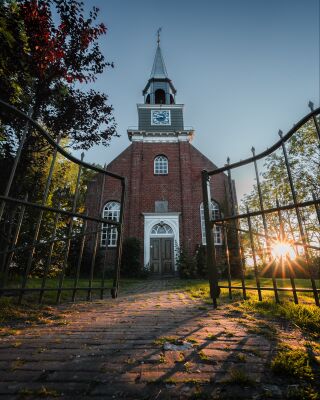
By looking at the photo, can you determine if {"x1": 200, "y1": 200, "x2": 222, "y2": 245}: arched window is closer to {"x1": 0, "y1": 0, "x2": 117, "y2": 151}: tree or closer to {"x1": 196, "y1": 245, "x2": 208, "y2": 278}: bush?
{"x1": 196, "y1": 245, "x2": 208, "y2": 278}: bush

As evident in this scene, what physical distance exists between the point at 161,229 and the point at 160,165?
4.88 metres

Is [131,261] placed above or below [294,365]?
above

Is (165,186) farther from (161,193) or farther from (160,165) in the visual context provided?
(160,165)

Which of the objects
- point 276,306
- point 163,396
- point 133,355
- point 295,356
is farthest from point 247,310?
point 163,396

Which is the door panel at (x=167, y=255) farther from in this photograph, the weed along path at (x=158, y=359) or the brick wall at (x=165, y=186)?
the weed along path at (x=158, y=359)

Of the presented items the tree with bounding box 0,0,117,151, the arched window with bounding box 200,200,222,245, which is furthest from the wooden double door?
the tree with bounding box 0,0,117,151

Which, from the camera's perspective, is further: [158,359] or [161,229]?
[161,229]

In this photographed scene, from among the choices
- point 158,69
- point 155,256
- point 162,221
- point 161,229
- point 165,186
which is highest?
point 158,69

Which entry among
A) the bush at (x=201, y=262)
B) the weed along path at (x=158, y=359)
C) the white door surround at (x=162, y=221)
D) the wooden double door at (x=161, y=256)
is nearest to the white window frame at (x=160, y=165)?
the white door surround at (x=162, y=221)

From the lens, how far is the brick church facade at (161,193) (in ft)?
50.1

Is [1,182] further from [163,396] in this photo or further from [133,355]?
[163,396]

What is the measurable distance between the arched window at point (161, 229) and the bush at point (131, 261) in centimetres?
185

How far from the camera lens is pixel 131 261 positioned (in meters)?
→ 13.9

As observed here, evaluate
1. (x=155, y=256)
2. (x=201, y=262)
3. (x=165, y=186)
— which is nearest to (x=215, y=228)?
(x=201, y=262)
